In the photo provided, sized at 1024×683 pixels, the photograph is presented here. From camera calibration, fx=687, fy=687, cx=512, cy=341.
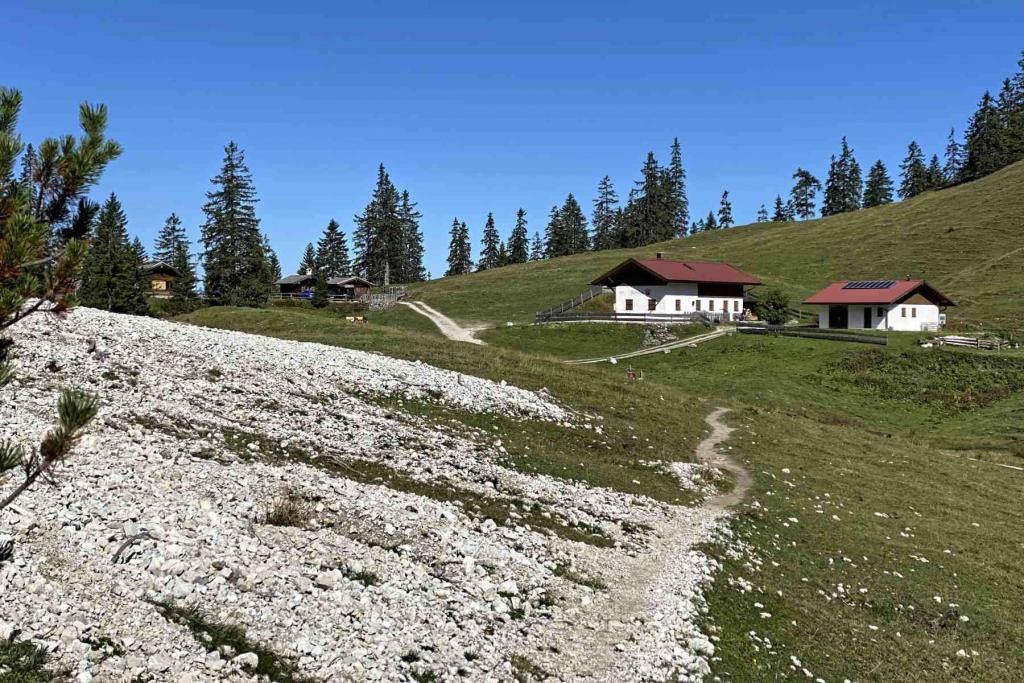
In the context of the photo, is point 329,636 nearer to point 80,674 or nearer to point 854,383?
point 80,674

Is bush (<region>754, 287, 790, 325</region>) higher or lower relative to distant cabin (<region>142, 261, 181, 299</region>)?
lower

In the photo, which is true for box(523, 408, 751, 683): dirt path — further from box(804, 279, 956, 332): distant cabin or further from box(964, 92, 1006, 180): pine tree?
box(964, 92, 1006, 180): pine tree

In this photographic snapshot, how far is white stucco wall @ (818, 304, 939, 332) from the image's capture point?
7781cm

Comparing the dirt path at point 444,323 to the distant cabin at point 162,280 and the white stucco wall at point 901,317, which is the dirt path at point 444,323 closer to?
the distant cabin at point 162,280

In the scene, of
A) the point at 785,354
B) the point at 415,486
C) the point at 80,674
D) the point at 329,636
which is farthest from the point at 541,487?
the point at 785,354

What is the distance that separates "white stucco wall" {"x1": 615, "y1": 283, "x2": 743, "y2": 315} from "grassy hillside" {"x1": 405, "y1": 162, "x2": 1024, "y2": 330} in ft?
55.7

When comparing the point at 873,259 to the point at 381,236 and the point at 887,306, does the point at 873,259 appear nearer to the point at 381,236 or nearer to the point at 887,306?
the point at 887,306

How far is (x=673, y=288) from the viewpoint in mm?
90875

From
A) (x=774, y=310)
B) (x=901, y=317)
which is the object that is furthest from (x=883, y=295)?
(x=774, y=310)

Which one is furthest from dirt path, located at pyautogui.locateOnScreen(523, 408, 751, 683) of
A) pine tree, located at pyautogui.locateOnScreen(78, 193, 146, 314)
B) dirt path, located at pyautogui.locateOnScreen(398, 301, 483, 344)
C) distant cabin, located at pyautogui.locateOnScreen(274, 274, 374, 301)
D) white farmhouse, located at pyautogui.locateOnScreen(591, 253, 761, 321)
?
distant cabin, located at pyautogui.locateOnScreen(274, 274, 374, 301)

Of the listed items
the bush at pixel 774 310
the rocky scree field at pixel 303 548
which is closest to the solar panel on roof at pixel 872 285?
the bush at pixel 774 310

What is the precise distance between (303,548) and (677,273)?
84.2 metres

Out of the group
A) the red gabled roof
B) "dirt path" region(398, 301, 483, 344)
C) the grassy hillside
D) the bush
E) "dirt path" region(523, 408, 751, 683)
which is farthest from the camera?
the grassy hillside

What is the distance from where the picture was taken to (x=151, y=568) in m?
11.1
